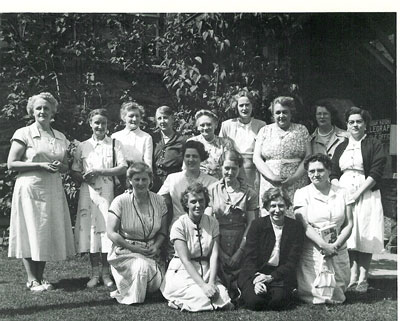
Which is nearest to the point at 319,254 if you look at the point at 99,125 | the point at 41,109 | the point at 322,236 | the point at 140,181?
the point at 322,236

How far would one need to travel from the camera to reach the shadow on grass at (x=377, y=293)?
3.88 m

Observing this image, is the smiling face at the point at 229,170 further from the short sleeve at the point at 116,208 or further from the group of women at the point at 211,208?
the short sleeve at the point at 116,208

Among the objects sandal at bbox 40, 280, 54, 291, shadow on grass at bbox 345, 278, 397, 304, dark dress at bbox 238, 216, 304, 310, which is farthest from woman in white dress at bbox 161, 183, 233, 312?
shadow on grass at bbox 345, 278, 397, 304

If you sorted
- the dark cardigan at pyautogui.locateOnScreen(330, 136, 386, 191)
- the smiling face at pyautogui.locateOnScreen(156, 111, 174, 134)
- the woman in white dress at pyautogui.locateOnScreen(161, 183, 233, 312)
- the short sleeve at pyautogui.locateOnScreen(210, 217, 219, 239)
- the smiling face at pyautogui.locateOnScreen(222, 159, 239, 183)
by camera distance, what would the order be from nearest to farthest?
the woman in white dress at pyautogui.locateOnScreen(161, 183, 233, 312) → the short sleeve at pyautogui.locateOnScreen(210, 217, 219, 239) → the smiling face at pyautogui.locateOnScreen(222, 159, 239, 183) → the dark cardigan at pyautogui.locateOnScreen(330, 136, 386, 191) → the smiling face at pyautogui.locateOnScreen(156, 111, 174, 134)

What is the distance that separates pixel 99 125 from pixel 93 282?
1285 mm

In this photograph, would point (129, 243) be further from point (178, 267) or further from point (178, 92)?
point (178, 92)

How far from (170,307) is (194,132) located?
189 centimetres

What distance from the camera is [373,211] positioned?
4254mm

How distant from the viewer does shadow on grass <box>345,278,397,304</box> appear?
12.7ft

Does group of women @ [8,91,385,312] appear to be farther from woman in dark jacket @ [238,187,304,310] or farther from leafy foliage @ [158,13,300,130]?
leafy foliage @ [158,13,300,130]

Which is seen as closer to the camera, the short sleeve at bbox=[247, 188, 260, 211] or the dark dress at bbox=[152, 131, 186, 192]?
the short sleeve at bbox=[247, 188, 260, 211]

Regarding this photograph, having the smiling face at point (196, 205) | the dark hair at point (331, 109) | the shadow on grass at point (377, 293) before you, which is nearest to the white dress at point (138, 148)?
the smiling face at point (196, 205)

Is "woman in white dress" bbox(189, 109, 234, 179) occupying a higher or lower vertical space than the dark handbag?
higher

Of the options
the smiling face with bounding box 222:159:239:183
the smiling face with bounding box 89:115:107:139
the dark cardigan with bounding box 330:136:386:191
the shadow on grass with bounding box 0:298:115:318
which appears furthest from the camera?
the smiling face with bounding box 89:115:107:139
